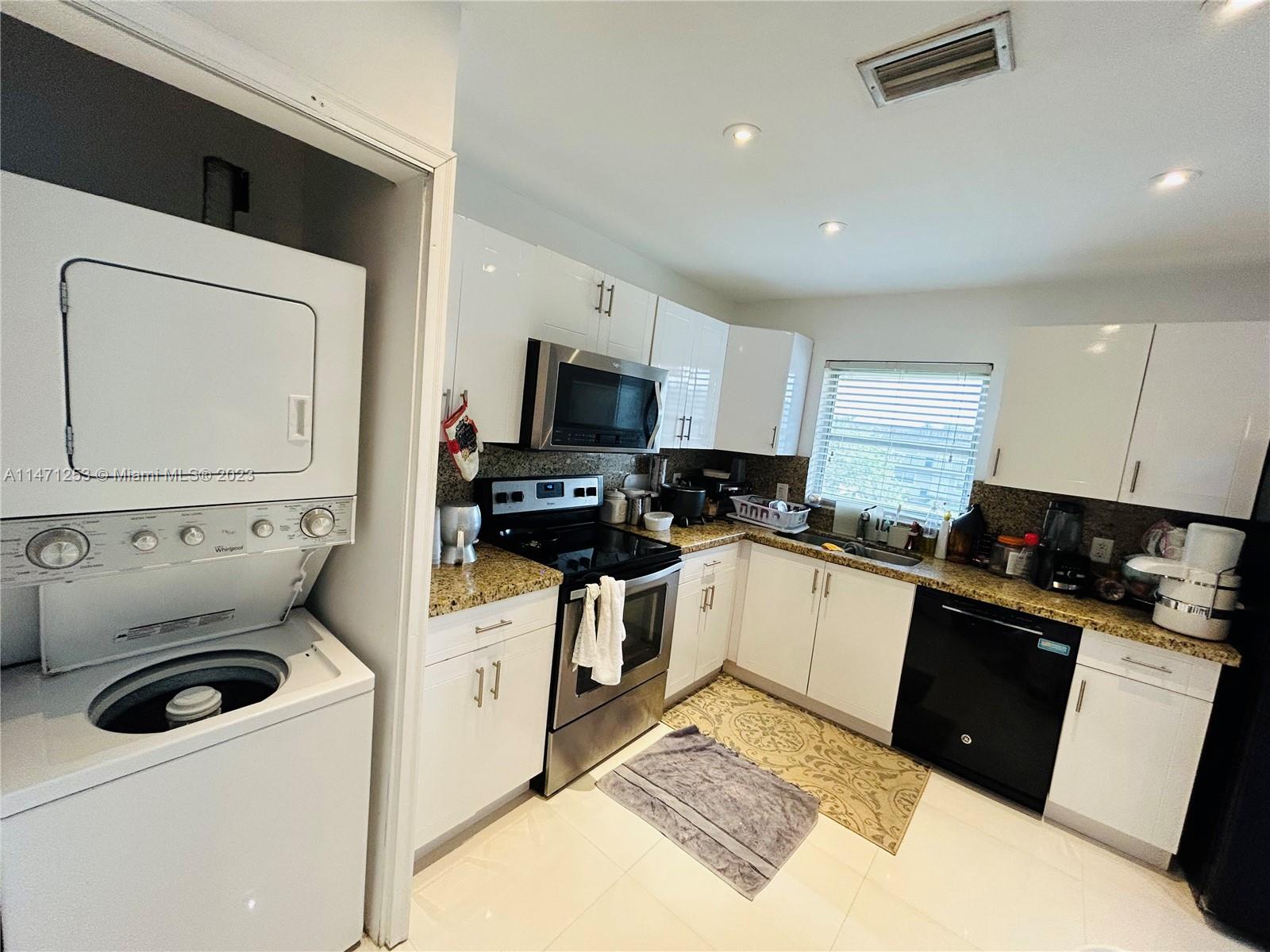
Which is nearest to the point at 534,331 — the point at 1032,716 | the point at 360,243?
the point at 360,243

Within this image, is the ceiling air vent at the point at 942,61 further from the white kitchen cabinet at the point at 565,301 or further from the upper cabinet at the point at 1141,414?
the upper cabinet at the point at 1141,414

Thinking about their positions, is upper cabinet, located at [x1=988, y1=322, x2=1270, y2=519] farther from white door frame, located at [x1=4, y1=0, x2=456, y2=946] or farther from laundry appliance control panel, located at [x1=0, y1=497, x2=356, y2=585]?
Result: laundry appliance control panel, located at [x1=0, y1=497, x2=356, y2=585]

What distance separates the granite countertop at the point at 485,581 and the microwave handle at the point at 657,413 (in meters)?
0.99

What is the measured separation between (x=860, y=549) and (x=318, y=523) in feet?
8.73

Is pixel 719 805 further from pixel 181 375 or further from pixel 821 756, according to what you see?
pixel 181 375

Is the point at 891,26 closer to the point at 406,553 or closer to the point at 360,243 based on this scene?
the point at 360,243

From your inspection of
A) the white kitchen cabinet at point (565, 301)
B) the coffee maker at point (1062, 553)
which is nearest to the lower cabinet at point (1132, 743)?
the coffee maker at point (1062, 553)

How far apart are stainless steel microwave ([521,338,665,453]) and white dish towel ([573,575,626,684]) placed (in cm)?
64

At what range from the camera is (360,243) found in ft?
4.57

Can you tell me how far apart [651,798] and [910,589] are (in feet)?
5.06

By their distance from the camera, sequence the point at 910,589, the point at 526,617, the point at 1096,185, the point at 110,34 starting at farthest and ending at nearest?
the point at 910,589 < the point at 526,617 < the point at 1096,185 < the point at 110,34

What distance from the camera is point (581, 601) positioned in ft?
6.24

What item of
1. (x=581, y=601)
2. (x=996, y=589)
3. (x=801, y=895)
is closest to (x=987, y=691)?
(x=996, y=589)

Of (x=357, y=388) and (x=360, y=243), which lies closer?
(x=357, y=388)
